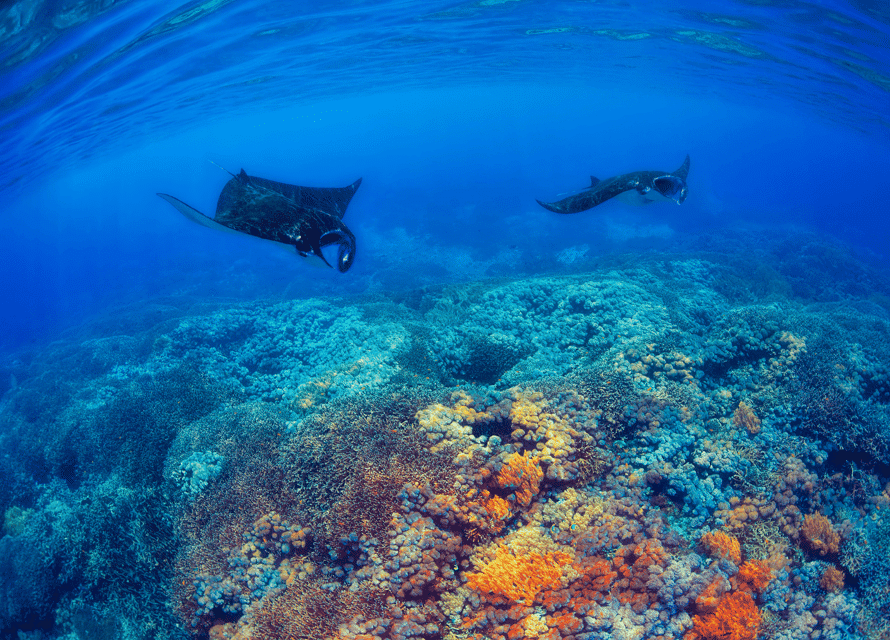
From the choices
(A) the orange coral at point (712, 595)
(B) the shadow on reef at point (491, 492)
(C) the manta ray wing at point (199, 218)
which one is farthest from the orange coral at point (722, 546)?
(C) the manta ray wing at point (199, 218)

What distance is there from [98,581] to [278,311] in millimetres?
6463

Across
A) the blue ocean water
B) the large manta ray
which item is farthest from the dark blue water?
the large manta ray

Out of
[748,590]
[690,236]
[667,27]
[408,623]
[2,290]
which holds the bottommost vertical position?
[2,290]

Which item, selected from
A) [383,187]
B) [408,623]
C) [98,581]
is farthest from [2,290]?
[408,623]

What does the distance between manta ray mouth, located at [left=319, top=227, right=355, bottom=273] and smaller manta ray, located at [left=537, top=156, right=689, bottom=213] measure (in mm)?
2330

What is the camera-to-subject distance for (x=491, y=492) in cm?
370

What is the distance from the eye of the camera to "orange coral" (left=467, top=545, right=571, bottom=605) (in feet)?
A: 9.71

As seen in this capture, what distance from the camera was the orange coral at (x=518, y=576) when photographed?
2.96 m

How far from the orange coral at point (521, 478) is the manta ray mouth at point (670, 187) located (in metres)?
3.52

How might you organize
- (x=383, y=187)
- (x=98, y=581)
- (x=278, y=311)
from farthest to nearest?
(x=383, y=187) < (x=278, y=311) < (x=98, y=581)

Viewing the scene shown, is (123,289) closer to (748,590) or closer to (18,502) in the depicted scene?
(18,502)

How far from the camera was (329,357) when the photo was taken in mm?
7117

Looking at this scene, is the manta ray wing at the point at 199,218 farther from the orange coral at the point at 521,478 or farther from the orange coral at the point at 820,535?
the orange coral at the point at 820,535

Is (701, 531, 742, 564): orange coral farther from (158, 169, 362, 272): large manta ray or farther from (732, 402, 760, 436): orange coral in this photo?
(158, 169, 362, 272): large manta ray
